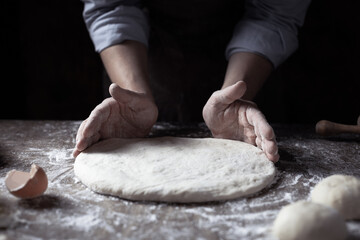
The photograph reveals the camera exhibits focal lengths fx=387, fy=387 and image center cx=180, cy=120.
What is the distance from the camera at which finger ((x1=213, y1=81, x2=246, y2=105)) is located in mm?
1480

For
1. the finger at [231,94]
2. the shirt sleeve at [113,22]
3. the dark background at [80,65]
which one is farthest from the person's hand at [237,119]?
the dark background at [80,65]

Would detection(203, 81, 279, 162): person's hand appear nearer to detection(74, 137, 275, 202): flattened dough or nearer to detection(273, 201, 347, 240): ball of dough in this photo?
detection(74, 137, 275, 202): flattened dough

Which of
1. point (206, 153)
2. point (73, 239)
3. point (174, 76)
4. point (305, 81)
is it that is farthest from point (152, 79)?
point (73, 239)

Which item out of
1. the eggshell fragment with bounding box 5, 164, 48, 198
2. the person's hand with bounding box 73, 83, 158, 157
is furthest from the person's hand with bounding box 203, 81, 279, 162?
the eggshell fragment with bounding box 5, 164, 48, 198

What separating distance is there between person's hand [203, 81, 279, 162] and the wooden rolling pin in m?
0.42

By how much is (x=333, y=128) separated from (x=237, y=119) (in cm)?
50

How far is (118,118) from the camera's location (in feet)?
5.44

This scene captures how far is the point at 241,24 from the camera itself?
2.06 meters

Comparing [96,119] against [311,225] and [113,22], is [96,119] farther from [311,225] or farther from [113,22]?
[311,225]

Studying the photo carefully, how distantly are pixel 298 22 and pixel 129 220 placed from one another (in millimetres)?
1467

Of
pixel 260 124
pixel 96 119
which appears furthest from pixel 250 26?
pixel 96 119

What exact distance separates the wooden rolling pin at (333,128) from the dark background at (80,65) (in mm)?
1047

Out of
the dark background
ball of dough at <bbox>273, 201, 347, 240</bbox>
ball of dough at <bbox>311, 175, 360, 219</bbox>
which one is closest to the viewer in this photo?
ball of dough at <bbox>273, 201, 347, 240</bbox>

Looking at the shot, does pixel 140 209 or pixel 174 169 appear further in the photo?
pixel 174 169
